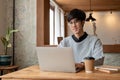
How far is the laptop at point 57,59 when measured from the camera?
5.02 ft

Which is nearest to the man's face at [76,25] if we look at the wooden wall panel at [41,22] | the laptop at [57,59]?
the laptop at [57,59]

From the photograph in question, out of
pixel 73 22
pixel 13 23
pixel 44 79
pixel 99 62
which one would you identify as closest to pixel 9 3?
pixel 13 23

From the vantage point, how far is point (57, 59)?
5.15ft

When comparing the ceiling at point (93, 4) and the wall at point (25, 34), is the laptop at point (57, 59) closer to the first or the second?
the wall at point (25, 34)

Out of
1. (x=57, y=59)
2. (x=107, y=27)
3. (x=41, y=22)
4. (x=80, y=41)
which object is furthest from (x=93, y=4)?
(x=57, y=59)

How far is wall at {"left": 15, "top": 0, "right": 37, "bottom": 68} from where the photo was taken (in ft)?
10.7

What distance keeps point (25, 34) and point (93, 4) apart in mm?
4680

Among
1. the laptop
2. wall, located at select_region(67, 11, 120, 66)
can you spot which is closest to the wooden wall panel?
the laptop

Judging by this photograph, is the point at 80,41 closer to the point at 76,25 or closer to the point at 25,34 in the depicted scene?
the point at 76,25

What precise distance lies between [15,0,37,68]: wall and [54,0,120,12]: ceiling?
341 cm

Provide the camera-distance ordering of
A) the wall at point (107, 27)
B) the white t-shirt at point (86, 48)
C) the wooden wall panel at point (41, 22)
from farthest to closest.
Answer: the wall at point (107, 27) → the wooden wall panel at point (41, 22) → the white t-shirt at point (86, 48)

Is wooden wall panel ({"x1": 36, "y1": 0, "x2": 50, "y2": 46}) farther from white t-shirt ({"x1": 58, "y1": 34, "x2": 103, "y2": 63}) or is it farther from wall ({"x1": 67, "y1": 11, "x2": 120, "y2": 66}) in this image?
wall ({"x1": 67, "y1": 11, "x2": 120, "y2": 66})

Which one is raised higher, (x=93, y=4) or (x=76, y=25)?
(x=93, y=4)

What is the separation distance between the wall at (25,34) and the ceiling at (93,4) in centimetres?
341
